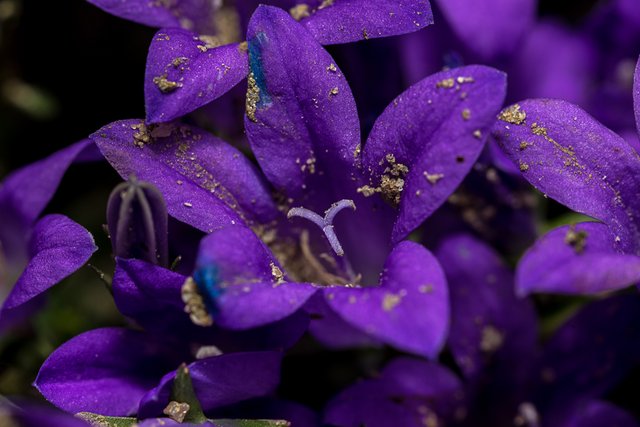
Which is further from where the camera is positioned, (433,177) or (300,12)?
(300,12)

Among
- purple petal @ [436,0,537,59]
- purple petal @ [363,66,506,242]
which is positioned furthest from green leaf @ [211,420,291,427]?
purple petal @ [436,0,537,59]

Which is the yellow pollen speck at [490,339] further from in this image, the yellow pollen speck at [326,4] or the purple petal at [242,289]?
the yellow pollen speck at [326,4]

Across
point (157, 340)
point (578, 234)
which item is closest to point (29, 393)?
point (157, 340)

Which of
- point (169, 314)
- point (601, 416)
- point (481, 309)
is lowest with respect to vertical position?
point (601, 416)

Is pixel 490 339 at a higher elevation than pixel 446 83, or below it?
below

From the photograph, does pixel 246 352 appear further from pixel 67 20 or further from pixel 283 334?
pixel 67 20

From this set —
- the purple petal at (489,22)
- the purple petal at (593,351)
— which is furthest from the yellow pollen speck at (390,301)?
the purple petal at (489,22)

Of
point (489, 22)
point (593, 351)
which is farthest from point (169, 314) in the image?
point (489, 22)

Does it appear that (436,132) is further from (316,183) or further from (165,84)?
(165,84)
